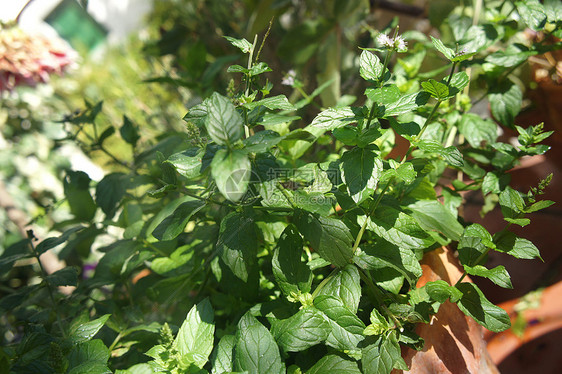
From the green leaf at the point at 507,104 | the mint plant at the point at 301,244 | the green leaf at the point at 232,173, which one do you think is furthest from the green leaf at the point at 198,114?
the green leaf at the point at 507,104

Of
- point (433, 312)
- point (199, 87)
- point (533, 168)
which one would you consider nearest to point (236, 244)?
point (433, 312)

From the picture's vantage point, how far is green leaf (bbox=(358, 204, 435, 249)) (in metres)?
0.51

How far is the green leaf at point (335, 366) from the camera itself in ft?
1.56

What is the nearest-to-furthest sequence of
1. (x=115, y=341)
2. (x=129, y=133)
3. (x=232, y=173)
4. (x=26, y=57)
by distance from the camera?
(x=232, y=173) < (x=115, y=341) < (x=129, y=133) < (x=26, y=57)

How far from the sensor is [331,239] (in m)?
0.49

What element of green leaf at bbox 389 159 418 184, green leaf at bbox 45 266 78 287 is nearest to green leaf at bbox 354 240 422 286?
green leaf at bbox 389 159 418 184

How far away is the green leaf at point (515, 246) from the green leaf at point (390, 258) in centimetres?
12

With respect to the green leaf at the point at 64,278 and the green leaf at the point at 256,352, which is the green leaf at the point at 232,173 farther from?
the green leaf at the point at 64,278

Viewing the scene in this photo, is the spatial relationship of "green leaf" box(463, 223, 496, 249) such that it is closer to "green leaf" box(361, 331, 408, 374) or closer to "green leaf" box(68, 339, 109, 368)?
"green leaf" box(361, 331, 408, 374)

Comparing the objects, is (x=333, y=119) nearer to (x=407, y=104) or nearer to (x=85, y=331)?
(x=407, y=104)

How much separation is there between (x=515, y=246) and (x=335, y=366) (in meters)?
0.30

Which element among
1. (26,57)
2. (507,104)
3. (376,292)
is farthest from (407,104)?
(26,57)

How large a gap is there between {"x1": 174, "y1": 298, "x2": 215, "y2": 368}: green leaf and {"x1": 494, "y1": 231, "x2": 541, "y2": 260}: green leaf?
1.33 ft

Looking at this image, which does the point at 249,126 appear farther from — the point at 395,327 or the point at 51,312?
the point at 51,312
